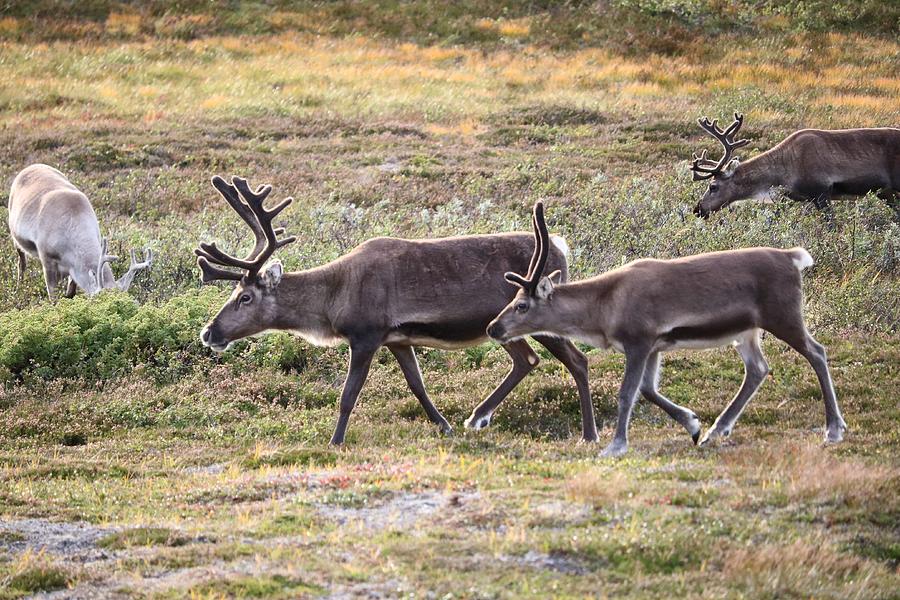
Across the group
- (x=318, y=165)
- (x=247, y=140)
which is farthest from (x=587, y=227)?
(x=247, y=140)

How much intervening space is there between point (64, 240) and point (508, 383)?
25.3ft

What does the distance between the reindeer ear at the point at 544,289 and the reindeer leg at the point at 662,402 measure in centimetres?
102

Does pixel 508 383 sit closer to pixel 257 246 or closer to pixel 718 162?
pixel 257 246

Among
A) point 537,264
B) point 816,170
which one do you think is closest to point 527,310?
point 537,264

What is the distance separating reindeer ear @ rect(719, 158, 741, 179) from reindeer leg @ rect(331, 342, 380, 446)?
38.4 feet

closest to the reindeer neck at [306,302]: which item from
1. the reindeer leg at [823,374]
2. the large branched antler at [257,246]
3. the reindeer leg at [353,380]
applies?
the large branched antler at [257,246]

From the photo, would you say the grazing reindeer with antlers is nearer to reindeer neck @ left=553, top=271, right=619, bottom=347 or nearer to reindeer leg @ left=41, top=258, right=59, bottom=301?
reindeer leg @ left=41, top=258, right=59, bottom=301

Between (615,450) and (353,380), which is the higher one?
(353,380)

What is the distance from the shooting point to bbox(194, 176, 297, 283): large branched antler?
11555mm

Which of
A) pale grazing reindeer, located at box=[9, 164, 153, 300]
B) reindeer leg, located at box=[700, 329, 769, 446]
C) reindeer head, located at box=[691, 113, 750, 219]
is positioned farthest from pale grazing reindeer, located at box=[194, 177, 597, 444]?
reindeer head, located at box=[691, 113, 750, 219]

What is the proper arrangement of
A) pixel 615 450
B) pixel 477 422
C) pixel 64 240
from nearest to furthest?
pixel 615 450, pixel 477 422, pixel 64 240

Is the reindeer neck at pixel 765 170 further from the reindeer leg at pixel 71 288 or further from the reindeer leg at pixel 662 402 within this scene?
the reindeer leg at pixel 662 402

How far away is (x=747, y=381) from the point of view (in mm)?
10875

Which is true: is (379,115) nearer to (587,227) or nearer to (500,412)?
(587,227)
